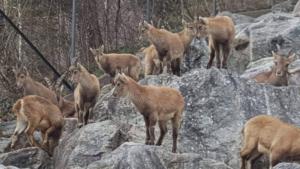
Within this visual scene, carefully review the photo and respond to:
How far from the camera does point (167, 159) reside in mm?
10531

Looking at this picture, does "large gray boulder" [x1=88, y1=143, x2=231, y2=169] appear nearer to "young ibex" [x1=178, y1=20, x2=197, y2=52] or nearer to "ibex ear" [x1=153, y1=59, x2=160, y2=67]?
"ibex ear" [x1=153, y1=59, x2=160, y2=67]

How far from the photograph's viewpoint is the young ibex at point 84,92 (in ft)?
44.6

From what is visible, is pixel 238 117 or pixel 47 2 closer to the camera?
pixel 238 117

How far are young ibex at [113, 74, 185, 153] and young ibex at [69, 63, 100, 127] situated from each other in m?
1.90

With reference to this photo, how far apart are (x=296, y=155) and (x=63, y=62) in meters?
9.38

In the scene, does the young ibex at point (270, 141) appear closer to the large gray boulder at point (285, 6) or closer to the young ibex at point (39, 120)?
the young ibex at point (39, 120)

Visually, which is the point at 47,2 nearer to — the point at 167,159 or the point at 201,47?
the point at 201,47

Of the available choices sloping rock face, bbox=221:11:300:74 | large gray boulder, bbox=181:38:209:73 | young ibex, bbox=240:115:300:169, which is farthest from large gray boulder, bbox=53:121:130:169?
sloping rock face, bbox=221:11:300:74

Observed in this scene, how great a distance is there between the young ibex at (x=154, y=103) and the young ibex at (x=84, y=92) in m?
1.90

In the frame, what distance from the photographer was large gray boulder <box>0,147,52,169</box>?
12.0m

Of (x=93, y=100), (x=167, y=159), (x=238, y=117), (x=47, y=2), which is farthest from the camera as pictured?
(x=47, y=2)

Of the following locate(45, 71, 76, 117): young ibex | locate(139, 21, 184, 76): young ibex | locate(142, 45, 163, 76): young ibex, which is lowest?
locate(45, 71, 76, 117): young ibex

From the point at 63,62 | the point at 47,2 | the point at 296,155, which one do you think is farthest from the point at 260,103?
the point at 47,2

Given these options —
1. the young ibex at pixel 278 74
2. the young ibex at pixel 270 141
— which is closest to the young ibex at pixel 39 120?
the young ibex at pixel 270 141
